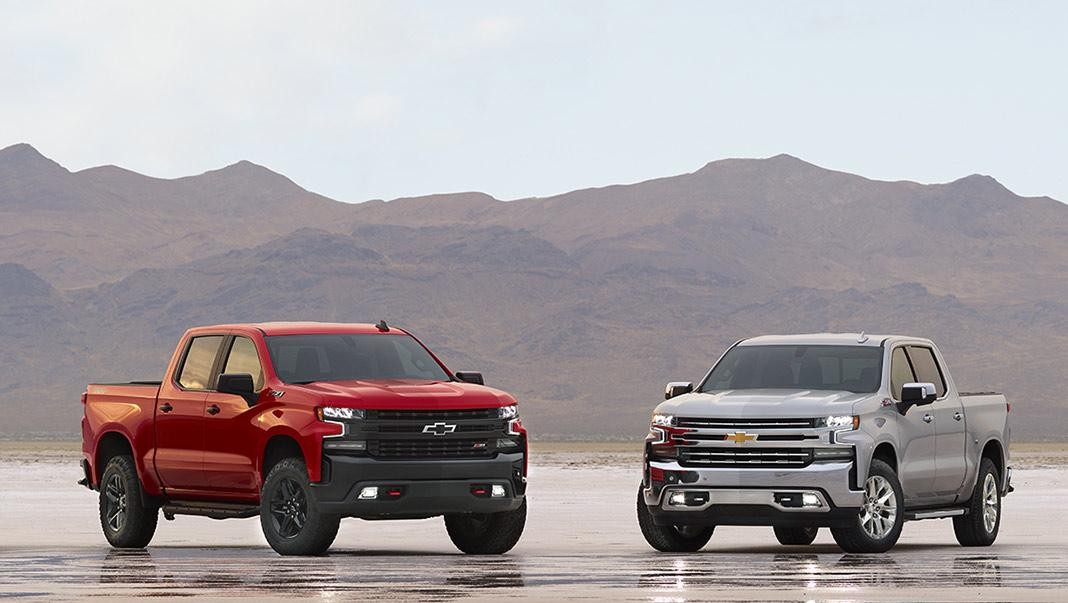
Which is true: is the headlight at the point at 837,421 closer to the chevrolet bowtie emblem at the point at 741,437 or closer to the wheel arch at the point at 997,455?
the chevrolet bowtie emblem at the point at 741,437

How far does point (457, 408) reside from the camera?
19.5 metres

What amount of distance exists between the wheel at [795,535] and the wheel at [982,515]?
4.91 feet

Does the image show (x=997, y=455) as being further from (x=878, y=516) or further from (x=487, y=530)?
(x=487, y=530)

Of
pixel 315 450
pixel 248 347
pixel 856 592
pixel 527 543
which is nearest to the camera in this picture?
pixel 856 592

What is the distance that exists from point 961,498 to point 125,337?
155 m

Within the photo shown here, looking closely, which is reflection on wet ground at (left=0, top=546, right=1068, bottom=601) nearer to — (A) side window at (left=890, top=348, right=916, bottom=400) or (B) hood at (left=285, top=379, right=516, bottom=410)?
(B) hood at (left=285, top=379, right=516, bottom=410)

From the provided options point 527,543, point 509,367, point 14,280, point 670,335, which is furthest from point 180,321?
point 527,543

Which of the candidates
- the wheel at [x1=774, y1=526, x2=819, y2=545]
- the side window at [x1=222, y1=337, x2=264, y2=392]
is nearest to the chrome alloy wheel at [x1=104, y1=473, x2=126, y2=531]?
the side window at [x1=222, y1=337, x2=264, y2=392]

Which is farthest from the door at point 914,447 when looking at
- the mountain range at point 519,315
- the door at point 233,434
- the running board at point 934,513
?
the mountain range at point 519,315

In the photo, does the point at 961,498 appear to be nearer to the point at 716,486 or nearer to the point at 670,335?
the point at 716,486

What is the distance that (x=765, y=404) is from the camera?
19719 mm

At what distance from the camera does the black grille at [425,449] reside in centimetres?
1927

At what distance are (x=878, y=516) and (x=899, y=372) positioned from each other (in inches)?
72.5

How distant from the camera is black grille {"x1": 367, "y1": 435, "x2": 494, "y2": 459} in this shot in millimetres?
19266
